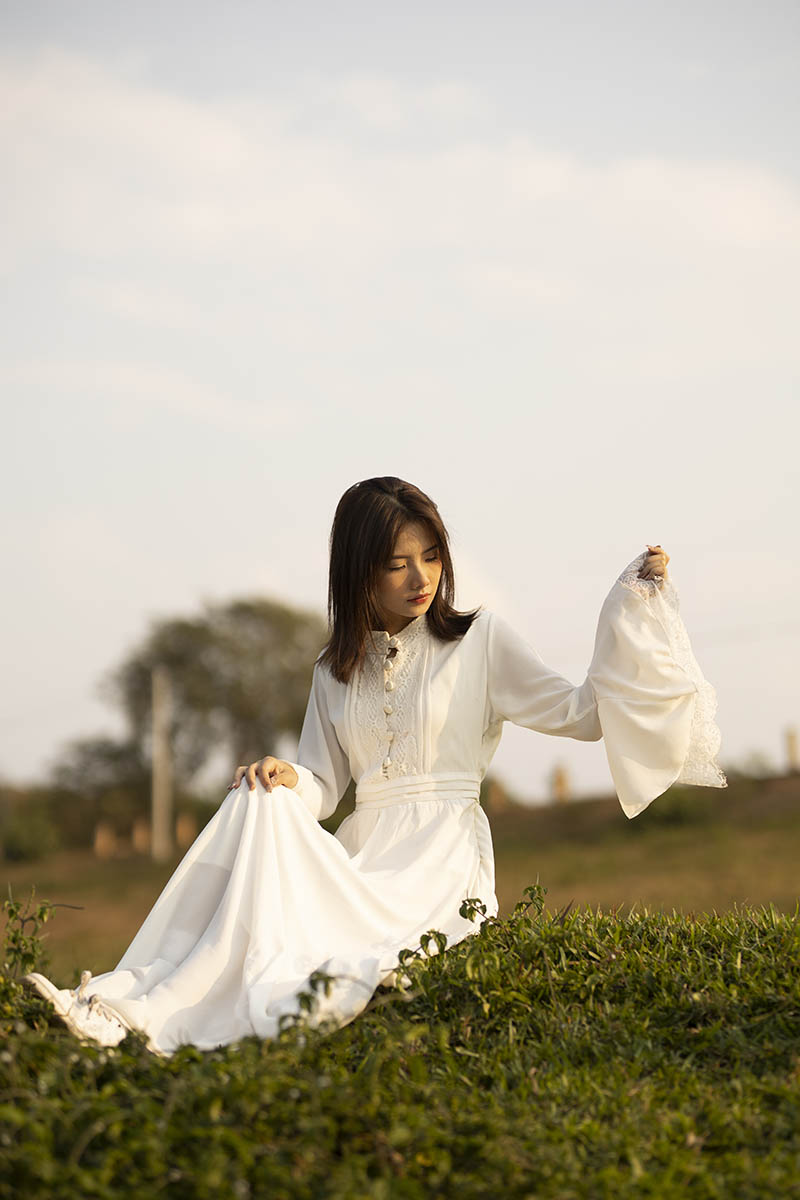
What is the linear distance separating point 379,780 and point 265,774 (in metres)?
0.55

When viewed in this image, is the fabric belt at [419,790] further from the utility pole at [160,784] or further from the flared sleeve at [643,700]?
the utility pole at [160,784]

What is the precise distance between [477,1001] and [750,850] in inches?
681

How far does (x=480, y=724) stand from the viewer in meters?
4.61

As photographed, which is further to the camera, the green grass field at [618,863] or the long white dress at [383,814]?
the green grass field at [618,863]

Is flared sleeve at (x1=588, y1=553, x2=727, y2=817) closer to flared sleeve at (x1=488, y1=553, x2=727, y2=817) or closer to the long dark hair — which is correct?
flared sleeve at (x1=488, y1=553, x2=727, y2=817)

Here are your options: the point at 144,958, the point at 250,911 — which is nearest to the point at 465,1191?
the point at 250,911

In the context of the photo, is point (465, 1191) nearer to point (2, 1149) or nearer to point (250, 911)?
point (2, 1149)

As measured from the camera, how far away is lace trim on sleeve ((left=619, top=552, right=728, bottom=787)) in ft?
14.3

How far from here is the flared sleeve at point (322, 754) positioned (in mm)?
4719

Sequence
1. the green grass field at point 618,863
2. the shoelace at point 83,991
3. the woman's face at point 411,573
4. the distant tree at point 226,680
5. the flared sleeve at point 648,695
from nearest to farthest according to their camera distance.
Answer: the shoelace at point 83,991 → the flared sleeve at point 648,695 → the woman's face at point 411,573 → the green grass field at point 618,863 → the distant tree at point 226,680

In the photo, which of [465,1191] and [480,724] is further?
[480,724]

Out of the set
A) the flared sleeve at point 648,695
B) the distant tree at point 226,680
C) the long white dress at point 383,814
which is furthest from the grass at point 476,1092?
the distant tree at point 226,680

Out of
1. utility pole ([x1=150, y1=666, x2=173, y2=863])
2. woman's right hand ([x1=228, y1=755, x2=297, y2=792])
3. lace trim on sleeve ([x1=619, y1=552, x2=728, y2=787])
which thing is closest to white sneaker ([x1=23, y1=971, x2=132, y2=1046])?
woman's right hand ([x1=228, y1=755, x2=297, y2=792])

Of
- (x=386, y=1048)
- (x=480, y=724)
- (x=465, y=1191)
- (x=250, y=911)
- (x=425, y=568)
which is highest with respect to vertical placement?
(x=425, y=568)
